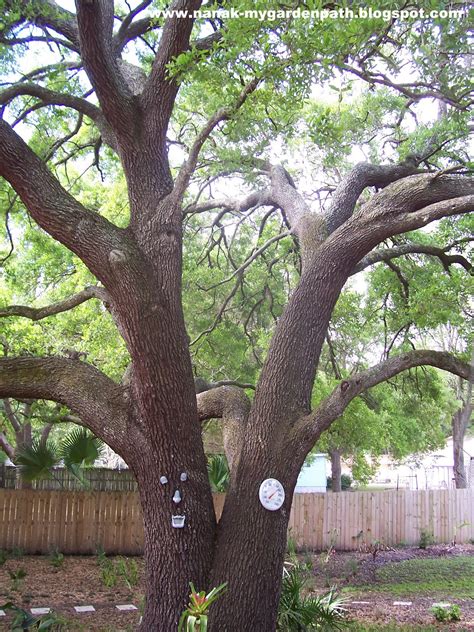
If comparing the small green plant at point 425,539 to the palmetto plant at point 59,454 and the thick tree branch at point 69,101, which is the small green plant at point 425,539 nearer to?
the palmetto plant at point 59,454

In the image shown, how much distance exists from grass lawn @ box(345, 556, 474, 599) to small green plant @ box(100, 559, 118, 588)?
3.49 meters

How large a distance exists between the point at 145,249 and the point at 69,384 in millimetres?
1260

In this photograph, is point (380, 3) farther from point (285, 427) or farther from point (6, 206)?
point (6, 206)

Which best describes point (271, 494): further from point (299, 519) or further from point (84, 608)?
point (299, 519)

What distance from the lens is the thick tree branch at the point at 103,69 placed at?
488cm

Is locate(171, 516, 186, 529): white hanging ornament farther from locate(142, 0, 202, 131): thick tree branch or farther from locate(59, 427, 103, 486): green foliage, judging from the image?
locate(59, 427, 103, 486): green foliage

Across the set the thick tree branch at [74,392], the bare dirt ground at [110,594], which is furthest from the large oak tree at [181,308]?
the bare dirt ground at [110,594]

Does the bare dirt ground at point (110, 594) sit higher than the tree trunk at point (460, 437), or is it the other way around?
the tree trunk at point (460, 437)

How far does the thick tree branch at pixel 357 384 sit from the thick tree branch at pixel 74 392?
137 cm

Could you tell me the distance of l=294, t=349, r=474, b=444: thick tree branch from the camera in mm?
4773

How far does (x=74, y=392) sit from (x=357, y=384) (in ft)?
7.48

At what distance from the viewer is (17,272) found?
12.6m

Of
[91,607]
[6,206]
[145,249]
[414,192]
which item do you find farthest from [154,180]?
[91,607]

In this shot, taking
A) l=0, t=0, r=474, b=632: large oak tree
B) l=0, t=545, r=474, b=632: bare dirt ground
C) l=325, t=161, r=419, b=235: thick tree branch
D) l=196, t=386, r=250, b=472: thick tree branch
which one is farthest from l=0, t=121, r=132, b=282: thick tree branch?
l=0, t=545, r=474, b=632: bare dirt ground
